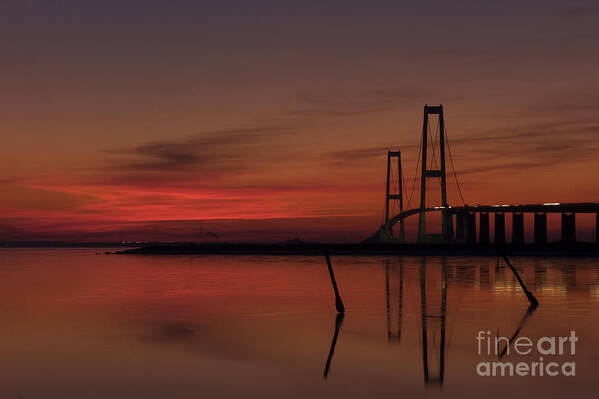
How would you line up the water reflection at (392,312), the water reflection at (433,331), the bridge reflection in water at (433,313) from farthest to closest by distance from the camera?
the water reflection at (392,312) < the bridge reflection in water at (433,313) < the water reflection at (433,331)

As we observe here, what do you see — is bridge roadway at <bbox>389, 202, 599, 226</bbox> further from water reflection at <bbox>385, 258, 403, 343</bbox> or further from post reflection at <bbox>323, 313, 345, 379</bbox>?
post reflection at <bbox>323, 313, 345, 379</bbox>

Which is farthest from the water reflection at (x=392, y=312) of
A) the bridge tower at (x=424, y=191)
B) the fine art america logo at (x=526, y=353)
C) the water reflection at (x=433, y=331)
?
the bridge tower at (x=424, y=191)

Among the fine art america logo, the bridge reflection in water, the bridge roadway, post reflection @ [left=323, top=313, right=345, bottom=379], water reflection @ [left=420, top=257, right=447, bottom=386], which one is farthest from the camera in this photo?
the bridge roadway

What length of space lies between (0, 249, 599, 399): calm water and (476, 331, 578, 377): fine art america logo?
11.1 inches

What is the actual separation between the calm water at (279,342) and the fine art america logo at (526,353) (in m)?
0.28

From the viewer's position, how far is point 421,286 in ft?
138

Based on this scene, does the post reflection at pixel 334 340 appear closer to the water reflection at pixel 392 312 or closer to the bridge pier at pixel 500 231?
the water reflection at pixel 392 312

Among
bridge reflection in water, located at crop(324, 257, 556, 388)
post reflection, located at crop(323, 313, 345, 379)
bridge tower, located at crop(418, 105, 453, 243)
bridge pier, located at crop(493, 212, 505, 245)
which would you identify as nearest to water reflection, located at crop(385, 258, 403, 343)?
bridge reflection in water, located at crop(324, 257, 556, 388)

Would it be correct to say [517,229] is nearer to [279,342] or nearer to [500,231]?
[500,231]

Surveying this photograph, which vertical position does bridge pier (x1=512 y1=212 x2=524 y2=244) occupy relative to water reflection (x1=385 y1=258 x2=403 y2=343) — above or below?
above

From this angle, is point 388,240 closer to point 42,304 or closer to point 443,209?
point 443,209

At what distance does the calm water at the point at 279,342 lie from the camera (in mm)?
14375

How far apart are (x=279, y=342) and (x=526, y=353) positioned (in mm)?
6184

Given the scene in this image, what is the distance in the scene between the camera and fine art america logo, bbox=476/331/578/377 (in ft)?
49.9
